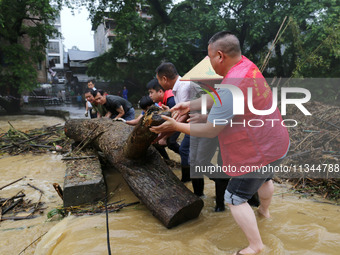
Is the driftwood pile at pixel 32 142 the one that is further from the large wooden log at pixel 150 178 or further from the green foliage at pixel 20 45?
the green foliage at pixel 20 45

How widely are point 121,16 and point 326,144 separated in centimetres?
1335

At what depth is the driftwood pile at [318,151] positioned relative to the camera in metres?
3.25

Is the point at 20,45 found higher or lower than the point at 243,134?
higher

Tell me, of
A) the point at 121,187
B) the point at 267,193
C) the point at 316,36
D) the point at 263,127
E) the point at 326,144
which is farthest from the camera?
the point at 316,36

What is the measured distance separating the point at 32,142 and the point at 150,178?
4.92 meters

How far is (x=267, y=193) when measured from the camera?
2287 mm

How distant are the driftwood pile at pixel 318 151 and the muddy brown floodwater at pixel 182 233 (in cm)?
33

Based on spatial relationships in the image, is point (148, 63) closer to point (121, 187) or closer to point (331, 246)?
point (121, 187)

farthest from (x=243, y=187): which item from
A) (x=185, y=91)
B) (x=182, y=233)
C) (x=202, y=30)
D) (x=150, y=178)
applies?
(x=202, y=30)

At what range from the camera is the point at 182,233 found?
2.27 metres

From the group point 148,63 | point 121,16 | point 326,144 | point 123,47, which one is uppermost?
point 121,16

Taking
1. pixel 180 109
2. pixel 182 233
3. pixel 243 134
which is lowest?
pixel 182 233

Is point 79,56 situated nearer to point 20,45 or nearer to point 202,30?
point 20,45

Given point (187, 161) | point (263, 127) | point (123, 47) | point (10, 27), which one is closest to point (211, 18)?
point (123, 47)
